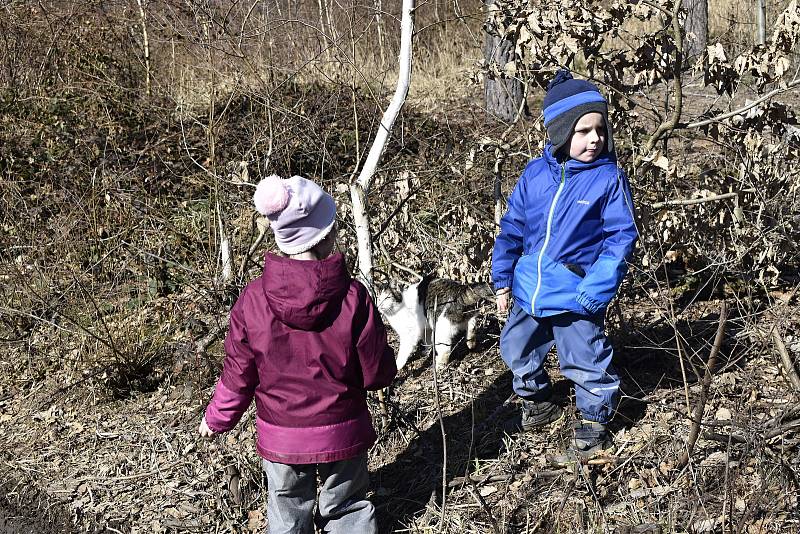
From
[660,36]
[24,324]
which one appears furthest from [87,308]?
[660,36]

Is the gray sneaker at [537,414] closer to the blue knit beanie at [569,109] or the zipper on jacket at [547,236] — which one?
the zipper on jacket at [547,236]

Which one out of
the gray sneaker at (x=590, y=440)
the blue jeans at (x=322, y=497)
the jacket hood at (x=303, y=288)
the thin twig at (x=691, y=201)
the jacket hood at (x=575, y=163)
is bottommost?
the gray sneaker at (x=590, y=440)

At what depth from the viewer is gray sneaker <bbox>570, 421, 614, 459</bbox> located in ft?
11.7

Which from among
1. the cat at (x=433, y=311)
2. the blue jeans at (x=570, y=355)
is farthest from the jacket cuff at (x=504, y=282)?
the cat at (x=433, y=311)

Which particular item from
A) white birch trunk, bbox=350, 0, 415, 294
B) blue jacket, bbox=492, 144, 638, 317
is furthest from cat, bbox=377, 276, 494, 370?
blue jacket, bbox=492, 144, 638, 317

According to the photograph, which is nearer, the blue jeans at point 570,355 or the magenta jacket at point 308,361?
the magenta jacket at point 308,361

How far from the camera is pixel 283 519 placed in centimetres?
297

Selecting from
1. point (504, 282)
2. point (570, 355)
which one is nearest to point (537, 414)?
point (570, 355)

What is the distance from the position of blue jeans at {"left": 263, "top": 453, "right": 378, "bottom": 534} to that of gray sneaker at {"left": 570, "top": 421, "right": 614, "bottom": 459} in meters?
1.06

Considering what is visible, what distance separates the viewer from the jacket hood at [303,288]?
2631 millimetres

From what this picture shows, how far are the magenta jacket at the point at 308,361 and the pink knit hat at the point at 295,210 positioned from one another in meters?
0.08

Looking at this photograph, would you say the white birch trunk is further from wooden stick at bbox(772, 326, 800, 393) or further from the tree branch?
wooden stick at bbox(772, 326, 800, 393)

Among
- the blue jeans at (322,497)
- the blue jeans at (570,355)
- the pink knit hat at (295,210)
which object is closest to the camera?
the pink knit hat at (295,210)

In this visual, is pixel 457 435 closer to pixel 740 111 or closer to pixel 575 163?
pixel 575 163
